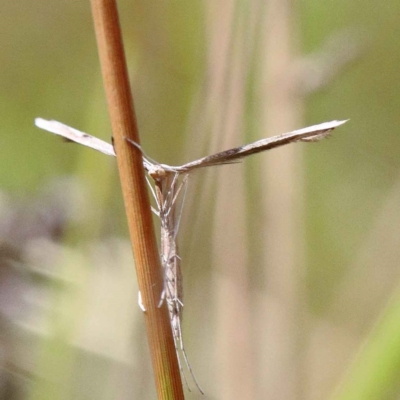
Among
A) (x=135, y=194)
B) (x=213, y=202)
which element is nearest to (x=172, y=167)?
(x=135, y=194)

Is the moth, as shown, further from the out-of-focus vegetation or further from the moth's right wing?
the out-of-focus vegetation

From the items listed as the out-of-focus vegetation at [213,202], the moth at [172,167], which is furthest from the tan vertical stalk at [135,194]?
the out-of-focus vegetation at [213,202]

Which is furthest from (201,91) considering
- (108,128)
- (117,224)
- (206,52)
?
(117,224)

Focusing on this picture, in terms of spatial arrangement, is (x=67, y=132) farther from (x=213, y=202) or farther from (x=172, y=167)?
(x=213, y=202)

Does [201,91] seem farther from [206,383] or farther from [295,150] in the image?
[206,383]

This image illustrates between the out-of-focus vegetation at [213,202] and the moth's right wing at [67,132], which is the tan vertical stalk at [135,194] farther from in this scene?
the out-of-focus vegetation at [213,202]

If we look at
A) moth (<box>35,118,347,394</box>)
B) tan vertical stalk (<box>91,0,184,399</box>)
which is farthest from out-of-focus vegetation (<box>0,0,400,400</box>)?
tan vertical stalk (<box>91,0,184,399</box>)
